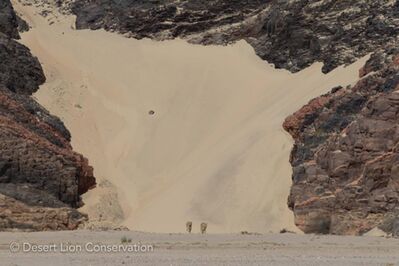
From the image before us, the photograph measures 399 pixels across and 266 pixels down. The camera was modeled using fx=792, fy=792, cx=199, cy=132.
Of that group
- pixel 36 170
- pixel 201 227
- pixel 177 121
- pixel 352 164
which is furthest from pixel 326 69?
pixel 36 170

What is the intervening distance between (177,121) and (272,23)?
1185 centimetres

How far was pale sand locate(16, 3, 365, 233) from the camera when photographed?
37250 mm

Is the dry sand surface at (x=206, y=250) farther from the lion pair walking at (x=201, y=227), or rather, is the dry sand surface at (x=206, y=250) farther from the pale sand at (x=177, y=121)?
the pale sand at (x=177, y=121)

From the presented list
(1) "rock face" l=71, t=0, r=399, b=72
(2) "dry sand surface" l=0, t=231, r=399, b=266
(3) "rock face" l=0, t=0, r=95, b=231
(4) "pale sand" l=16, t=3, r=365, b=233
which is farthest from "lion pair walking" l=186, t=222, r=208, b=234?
(1) "rock face" l=71, t=0, r=399, b=72

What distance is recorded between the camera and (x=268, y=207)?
3622cm

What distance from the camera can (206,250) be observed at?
862 inches

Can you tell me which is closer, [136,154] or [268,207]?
[268,207]

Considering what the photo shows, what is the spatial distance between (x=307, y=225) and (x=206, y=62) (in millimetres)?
21936

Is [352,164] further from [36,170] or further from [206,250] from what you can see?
[36,170]

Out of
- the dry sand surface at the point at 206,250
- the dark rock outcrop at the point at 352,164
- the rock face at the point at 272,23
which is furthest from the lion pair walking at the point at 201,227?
the rock face at the point at 272,23

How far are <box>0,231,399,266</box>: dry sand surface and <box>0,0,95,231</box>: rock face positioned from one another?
5.31 metres

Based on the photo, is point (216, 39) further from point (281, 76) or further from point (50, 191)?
point (50, 191)

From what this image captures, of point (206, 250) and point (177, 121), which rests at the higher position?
point (177, 121)

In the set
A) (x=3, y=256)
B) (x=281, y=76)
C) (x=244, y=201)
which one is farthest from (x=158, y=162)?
(x=3, y=256)
